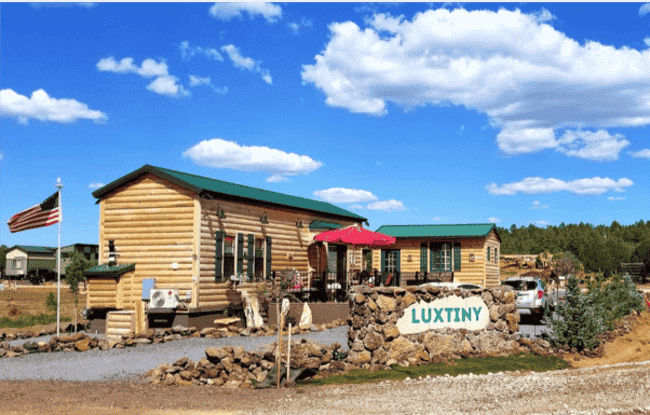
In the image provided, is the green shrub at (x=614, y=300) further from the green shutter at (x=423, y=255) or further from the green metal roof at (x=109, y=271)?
the green metal roof at (x=109, y=271)

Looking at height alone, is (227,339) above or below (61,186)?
below

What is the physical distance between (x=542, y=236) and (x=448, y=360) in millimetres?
70405

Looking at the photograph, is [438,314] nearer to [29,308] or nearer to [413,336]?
[413,336]

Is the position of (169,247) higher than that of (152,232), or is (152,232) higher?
(152,232)

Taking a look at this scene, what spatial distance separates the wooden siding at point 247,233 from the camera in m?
19.8

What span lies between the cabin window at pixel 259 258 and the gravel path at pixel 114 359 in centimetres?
491

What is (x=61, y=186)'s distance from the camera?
1988 centimetres

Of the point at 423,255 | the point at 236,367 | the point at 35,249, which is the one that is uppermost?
the point at 35,249

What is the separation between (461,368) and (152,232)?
37.4ft

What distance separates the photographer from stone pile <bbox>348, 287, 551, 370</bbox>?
13438 mm

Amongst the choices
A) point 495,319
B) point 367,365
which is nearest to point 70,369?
point 367,365

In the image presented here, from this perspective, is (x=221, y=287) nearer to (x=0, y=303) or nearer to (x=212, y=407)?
(x=212, y=407)

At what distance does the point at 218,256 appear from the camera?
66.7 ft

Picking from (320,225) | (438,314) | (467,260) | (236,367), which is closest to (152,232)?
(320,225)
